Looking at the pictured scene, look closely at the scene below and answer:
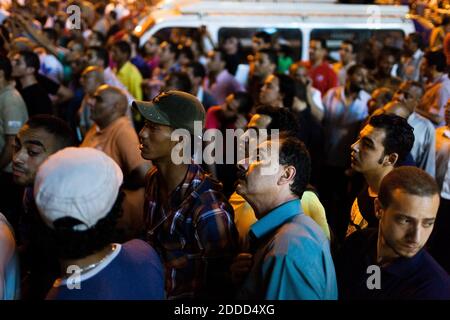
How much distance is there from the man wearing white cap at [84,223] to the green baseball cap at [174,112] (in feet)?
3.39

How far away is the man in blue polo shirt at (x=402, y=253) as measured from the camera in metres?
2.26

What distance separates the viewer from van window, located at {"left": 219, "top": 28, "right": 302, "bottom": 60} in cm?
906

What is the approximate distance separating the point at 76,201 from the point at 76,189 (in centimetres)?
4

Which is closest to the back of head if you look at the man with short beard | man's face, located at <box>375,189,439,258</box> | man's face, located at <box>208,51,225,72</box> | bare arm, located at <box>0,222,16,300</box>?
bare arm, located at <box>0,222,16,300</box>

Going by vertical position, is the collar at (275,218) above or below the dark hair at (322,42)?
above

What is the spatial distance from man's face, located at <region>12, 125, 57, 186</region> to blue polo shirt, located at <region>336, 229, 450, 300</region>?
4.81 feet

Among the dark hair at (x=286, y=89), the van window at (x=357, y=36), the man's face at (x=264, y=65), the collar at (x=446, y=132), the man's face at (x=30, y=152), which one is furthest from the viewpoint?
the van window at (x=357, y=36)

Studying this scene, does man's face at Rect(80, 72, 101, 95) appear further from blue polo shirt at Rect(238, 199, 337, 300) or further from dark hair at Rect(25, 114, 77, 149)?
blue polo shirt at Rect(238, 199, 337, 300)

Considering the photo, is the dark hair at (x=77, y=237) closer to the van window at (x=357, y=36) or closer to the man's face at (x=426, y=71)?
the man's face at (x=426, y=71)

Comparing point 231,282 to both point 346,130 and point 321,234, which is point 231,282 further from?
point 346,130

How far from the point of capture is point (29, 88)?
579 centimetres

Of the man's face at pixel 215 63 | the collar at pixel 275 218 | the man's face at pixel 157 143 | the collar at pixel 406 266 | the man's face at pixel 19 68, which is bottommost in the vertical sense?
the man's face at pixel 215 63

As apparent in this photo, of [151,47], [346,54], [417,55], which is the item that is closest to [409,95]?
[346,54]

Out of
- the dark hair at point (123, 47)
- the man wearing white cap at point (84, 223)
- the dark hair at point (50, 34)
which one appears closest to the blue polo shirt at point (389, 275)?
the man wearing white cap at point (84, 223)
